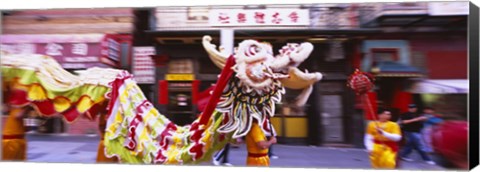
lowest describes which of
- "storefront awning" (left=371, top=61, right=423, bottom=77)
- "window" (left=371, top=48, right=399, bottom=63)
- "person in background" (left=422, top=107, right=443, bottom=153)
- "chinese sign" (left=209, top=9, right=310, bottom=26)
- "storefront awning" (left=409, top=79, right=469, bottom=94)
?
"person in background" (left=422, top=107, right=443, bottom=153)

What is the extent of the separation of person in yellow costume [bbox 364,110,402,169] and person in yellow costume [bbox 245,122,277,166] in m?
0.85

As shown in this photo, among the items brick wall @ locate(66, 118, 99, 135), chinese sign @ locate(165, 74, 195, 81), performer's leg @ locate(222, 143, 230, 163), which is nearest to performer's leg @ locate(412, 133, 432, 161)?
performer's leg @ locate(222, 143, 230, 163)

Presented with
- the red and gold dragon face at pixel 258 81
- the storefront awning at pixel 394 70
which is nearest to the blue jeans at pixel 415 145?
the storefront awning at pixel 394 70

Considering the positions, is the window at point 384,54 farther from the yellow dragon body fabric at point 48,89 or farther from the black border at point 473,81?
the yellow dragon body fabric at point 48,89

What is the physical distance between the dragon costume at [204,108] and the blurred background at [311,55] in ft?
0.37

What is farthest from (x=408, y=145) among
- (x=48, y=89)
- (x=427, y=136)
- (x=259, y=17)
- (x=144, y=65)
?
(x=48, y=89)

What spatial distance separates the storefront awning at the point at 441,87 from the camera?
12.8ft

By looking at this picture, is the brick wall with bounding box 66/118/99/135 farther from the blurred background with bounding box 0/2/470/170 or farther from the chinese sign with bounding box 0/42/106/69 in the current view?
Result: the chinese sign with bounding box 0/42/106/69

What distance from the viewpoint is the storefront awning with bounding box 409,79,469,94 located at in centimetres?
390

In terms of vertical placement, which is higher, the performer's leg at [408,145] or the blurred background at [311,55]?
the blurred background at [311,55]

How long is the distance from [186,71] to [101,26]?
97 cm

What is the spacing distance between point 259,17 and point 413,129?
1665mm

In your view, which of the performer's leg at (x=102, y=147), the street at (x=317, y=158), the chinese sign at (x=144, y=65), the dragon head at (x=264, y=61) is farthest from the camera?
the performer's leg at (x=102, y=147)

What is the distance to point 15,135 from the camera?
15.3ft
